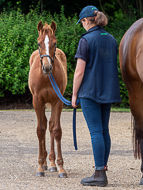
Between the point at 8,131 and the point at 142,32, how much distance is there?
14.5 feet

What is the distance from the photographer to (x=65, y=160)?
5117mm

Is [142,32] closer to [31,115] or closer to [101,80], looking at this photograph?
[101,80]

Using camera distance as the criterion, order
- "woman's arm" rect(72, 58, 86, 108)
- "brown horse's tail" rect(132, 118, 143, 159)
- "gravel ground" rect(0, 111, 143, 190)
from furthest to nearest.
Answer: "brown horse's tail" rect(132, 118, 143, 159) → "gravel ground" rect(0, 111, 143, 190) → "woman's arm" rect(72, 58, 86, 108)

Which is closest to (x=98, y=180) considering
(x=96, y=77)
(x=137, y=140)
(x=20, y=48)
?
(x=137, y=140)

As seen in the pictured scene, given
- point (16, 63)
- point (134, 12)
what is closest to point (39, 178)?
point (16, 63)

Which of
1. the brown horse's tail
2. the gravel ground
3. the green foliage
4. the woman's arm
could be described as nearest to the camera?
the woman's arm

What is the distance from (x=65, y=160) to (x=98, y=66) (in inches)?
77.3

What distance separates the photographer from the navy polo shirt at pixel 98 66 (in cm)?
362

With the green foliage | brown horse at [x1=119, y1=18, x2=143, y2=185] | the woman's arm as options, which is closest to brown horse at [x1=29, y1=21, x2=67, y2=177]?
the woman's arm

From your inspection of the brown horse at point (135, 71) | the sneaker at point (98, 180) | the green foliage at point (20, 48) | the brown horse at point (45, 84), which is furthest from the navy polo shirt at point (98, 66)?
the green foliage at point (20, 48)

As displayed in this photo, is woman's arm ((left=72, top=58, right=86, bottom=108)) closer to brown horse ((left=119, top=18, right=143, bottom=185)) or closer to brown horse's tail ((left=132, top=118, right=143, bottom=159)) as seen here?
brown horse ((left=119, top=18, right=143, bottom=185))

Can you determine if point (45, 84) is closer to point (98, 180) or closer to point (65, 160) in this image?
point (65, 160)

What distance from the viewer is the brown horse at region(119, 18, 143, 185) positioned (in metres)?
3.92

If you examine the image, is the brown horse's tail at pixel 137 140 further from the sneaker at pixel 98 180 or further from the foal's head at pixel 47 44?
the foal's head at pixel 47 44
